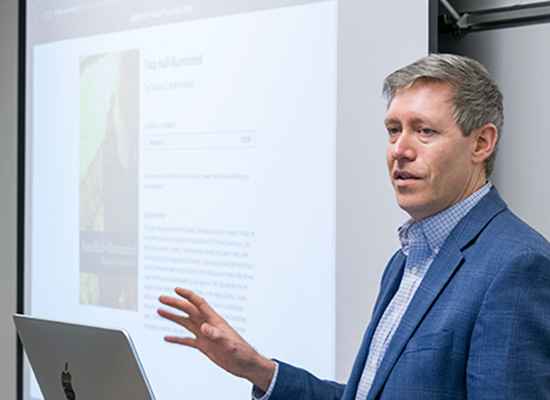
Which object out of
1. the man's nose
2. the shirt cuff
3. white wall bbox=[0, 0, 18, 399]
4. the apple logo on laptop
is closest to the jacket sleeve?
the shirt cuff

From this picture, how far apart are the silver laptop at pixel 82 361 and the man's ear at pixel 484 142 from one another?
0.71m

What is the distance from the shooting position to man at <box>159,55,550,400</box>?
1.00 m

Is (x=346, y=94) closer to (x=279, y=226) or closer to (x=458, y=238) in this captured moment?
(x=279, y=226)

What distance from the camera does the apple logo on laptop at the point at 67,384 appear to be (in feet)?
4.21

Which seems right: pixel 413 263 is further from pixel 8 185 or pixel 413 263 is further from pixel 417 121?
pixel 8 185

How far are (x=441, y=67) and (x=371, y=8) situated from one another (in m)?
0.77

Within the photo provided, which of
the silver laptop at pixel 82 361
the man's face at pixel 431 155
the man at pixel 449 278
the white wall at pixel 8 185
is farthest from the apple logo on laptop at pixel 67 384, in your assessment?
the white wall at pixel 8 185

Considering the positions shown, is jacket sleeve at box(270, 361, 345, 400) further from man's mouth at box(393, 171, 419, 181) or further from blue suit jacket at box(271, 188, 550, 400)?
man's mouth at box(393, 171, 419, 181)

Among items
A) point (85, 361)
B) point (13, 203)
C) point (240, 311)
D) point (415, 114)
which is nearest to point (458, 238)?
point (415, 114)

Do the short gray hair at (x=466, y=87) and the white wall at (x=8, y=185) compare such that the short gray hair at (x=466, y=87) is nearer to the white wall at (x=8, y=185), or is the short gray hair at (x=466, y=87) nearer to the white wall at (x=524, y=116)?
the white wall at (x=524, y=116)

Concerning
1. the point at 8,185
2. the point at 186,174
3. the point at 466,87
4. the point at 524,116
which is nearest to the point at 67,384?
the point at 466,87

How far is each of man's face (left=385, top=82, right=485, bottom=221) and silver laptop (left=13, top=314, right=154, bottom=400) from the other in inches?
22.9

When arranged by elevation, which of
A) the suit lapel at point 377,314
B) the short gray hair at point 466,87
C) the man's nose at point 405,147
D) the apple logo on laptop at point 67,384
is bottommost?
the apple logo on laptop at point 67,384

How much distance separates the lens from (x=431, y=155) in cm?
116
